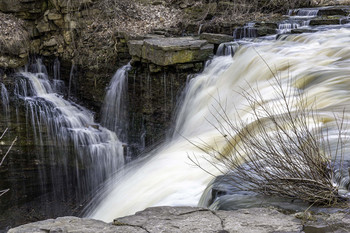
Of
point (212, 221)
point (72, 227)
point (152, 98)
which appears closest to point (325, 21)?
point (152, 98)

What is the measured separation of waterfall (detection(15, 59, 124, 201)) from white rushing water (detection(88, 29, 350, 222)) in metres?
1.56

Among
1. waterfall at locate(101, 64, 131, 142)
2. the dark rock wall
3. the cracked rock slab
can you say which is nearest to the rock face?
the dark rock wall

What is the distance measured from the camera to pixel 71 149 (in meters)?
10.1

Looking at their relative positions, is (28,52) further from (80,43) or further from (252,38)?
(252,38)

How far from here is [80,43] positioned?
1217cm

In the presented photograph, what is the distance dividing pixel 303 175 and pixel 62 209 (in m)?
7.31

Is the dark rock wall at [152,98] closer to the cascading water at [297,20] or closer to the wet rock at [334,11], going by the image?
the cascading water at [297,20]

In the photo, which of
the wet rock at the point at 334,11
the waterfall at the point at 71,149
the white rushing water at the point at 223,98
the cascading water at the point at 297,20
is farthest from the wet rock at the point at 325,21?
the waterfall at the point at 71,149

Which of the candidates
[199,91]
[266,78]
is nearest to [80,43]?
[199,91]

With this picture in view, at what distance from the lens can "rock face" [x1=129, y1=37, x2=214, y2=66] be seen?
9.73 meters

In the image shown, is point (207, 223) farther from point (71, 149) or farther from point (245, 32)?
point (245, 32)

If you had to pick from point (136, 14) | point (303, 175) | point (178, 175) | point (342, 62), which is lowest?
point (178, 175)

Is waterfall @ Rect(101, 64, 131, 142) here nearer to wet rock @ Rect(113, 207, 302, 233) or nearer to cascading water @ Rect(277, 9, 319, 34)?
cascading water @ Rect(277, 9, 319, 34)

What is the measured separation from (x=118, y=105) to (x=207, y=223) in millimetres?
7676
